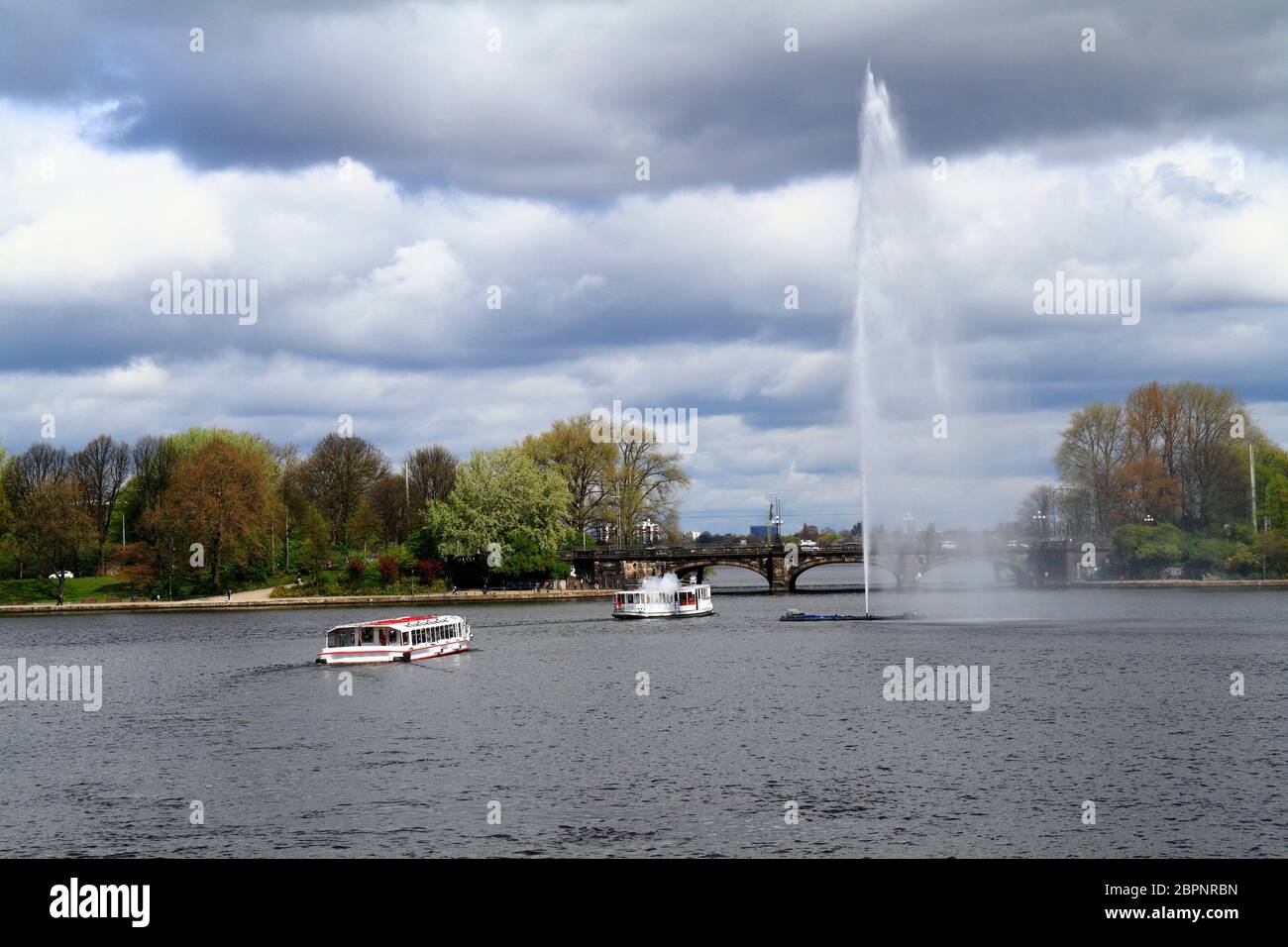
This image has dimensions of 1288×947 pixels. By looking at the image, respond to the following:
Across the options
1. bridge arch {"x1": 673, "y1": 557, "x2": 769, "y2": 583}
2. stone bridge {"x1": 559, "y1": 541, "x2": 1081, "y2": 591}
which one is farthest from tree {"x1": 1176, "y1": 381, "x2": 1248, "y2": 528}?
bridge arch {"x1": 673, "y1": 557, "x2": 769, "y2": 583}

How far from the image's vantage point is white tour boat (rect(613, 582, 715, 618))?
4454 inches

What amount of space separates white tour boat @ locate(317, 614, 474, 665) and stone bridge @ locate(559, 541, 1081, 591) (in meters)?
69.3

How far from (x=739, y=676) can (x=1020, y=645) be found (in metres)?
20.6

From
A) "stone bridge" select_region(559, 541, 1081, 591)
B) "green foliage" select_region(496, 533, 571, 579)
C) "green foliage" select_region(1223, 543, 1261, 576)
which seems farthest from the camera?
"green foliage" select_region(496, 533, 571, 579)

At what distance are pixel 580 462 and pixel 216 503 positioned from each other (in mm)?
47108

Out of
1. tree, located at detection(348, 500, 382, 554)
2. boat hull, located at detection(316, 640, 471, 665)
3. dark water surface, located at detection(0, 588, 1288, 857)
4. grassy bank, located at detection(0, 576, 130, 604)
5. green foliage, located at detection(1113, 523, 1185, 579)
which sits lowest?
dark water surface, located at detection(0, 588, 1288, 857)

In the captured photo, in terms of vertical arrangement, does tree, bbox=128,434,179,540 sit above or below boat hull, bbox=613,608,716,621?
above

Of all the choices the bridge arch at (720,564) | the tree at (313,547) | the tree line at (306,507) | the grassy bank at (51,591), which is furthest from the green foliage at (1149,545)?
the grassy bank at (51,591)

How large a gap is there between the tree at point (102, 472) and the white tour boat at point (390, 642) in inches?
4184

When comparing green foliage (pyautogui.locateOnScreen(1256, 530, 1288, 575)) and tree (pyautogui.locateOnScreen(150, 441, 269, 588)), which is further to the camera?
green foliage (pyautogui.locateOnScreen(1256, 530, 1288, 575))

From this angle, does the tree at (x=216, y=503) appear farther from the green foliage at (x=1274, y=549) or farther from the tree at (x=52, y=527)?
the green foliage at (x=1274, y=549)

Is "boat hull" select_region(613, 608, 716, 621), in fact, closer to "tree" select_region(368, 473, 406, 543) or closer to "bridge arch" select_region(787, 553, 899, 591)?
"bridge arch" select_region(787, 553, 899, 591)

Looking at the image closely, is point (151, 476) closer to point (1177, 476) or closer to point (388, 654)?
point (388, 654)

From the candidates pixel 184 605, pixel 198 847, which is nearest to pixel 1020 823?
pixel 198 847
